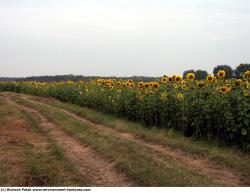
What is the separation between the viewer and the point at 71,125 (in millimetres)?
10891

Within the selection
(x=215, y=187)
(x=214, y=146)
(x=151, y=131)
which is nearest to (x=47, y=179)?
(x=215, y=187)

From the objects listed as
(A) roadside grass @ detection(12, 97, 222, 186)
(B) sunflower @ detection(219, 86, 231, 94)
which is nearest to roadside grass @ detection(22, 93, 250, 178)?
(A) roadside grass @ detection(12, 97, 222, 186)

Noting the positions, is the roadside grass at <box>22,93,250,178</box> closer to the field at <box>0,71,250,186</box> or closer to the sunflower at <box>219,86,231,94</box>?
the field at <box>0,71,250,186</box>

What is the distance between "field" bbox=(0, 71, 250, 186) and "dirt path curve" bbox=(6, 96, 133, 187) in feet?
0.05

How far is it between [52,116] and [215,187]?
8919 mm

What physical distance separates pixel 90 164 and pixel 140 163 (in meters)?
0.91

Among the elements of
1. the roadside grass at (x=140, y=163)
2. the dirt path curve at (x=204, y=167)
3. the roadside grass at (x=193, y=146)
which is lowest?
the dirt path curve at (x=204, y=167)

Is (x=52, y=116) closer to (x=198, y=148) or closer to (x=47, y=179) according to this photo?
(x=198, y=148)

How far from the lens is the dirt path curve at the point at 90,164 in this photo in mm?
5445

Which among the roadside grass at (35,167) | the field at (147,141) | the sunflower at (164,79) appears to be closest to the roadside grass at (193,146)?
the field at (147,141)

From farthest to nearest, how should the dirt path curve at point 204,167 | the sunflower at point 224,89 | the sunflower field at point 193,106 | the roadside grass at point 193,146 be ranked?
the sunflower at point 224,89 < the sunflower field at point 193,106 < the roadside grass at point 193,146 < the dirt path curve at point 204,167

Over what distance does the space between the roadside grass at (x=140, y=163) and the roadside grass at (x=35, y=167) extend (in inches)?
31.6

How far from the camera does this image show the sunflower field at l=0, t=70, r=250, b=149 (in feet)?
25.7

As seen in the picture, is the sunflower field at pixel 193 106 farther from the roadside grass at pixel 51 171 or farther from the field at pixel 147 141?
the roadside grass at pixel 51 171
